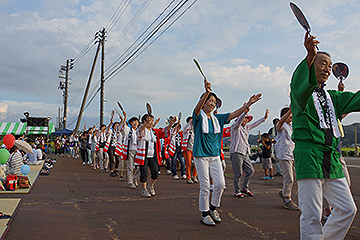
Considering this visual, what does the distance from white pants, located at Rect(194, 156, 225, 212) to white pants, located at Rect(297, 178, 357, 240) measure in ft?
6.89

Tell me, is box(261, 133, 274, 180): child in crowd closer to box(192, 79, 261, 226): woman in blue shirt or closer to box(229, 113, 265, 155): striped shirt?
box(229, 113, 265, 155): striped shirt

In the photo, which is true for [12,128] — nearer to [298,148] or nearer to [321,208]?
[298,148]

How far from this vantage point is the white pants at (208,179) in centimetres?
443

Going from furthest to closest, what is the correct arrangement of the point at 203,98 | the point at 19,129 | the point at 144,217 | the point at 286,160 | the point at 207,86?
the point at 19,129, the point at 286,160, the point at 144,217, the point at 203,98, the point at 207,86

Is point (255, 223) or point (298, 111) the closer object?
point (298, 111)

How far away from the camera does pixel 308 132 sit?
2473 millimetres

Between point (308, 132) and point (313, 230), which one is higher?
point (308, 132)

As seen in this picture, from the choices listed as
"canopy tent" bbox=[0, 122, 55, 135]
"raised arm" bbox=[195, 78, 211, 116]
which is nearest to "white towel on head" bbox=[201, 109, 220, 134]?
"raised arm" bbox=[195, 78, 211, 116]

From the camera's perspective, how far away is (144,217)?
15.7ft

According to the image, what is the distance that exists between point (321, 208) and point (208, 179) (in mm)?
2280

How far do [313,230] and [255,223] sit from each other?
88.7 inches

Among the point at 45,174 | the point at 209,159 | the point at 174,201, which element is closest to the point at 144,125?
the point at 174,201

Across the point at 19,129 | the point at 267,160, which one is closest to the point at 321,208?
the point at 267,160

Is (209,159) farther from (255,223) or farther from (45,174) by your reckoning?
(45,174)
